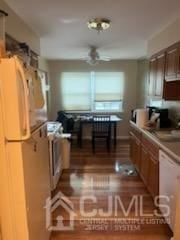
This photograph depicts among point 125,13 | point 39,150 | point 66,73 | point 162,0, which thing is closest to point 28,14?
point 125,13

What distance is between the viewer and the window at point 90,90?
6.68 m

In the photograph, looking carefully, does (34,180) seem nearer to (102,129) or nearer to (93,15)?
(93,15)

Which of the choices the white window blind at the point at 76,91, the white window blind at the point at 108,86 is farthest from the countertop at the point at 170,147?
the white window blind at the point at 76,91

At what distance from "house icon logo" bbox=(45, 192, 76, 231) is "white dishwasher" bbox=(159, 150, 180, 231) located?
Result: 106 cm

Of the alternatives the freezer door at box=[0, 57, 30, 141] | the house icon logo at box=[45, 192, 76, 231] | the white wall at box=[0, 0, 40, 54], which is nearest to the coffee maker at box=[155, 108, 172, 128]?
the house icon logo at box=[45, 192, 76, 231]

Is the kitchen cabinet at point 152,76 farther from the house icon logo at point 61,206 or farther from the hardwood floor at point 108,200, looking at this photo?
the house icon logo at point 61,206

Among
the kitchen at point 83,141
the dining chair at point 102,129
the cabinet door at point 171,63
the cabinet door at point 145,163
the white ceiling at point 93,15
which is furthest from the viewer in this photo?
the dining chair at point 102,129

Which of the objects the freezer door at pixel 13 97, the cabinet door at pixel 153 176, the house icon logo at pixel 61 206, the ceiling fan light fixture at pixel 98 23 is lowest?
the house icon logo at pixel 61 206

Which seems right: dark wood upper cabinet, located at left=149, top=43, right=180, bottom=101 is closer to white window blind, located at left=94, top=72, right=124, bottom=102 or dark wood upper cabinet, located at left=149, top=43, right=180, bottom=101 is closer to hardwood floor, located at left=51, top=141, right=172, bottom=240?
hardwood floor, located at left=51, top=141, right=172, bottom=240

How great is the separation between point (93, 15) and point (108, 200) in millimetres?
2410

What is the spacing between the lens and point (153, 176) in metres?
2.87

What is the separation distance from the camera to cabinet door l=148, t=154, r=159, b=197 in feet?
8.89

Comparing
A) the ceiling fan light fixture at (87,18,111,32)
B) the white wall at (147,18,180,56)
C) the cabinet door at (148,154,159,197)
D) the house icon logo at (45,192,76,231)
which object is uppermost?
the ceiling fan light fixture at (87,18,111,32)

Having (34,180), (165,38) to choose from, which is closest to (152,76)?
(165,38)
